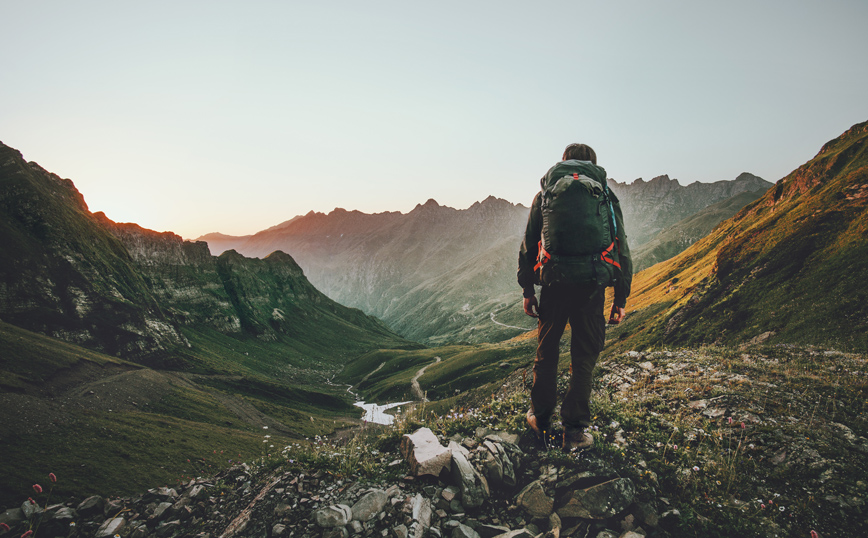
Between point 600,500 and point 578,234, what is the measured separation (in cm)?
461

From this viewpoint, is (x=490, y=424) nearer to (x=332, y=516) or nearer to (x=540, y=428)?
(x=540, y=428)

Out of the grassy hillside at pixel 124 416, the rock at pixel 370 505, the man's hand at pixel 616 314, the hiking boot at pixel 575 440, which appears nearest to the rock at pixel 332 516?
the rock at pixel 370 505

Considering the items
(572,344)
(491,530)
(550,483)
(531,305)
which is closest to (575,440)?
(550,483)

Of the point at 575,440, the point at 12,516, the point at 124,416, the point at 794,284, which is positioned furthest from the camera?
the point at 124,416

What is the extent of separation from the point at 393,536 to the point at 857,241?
239 ft

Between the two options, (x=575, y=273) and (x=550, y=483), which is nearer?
(x=550, y=483)

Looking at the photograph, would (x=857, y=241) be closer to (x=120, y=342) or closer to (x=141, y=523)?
(x=141, y=523)

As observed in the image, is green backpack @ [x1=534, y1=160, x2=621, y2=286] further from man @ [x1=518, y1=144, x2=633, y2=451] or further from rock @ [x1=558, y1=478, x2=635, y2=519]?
rock @ [x1=558, y1=478, x2=635, y2=519]

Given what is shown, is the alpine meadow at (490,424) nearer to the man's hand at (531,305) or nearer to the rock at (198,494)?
the rock at (198,494)

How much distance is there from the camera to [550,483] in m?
6.34

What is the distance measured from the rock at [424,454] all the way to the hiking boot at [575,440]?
2.38 metres

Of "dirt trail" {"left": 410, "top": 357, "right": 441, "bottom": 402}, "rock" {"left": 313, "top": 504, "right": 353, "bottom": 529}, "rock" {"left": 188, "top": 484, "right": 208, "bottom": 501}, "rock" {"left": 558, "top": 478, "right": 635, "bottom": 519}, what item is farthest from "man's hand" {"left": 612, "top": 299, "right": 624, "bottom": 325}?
"dirt trail" {"left": 410, "top": 357, "right": 441, "bottom": 402}

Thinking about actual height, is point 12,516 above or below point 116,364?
below

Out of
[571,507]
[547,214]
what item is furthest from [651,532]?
[547,214]
